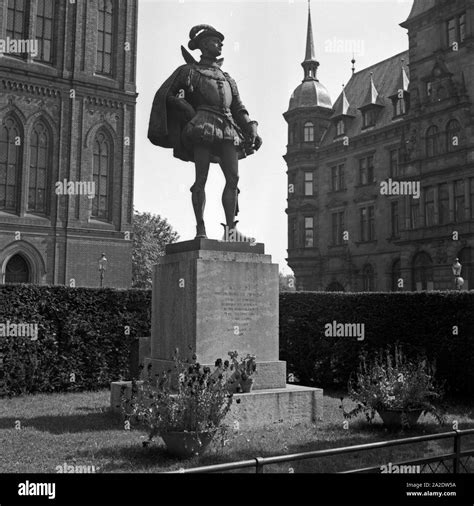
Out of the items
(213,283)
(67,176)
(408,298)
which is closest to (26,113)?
(67,176)

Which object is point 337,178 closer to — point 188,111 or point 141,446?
point 188,111

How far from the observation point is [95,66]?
4191 cm

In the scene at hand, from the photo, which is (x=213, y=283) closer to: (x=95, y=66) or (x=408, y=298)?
(x=408, y=298)

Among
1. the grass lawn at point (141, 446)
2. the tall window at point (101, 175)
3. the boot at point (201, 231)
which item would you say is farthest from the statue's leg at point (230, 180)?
the tall window at point (101, 175)

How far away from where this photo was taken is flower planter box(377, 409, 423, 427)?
396 inches

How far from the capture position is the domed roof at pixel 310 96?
55250mm

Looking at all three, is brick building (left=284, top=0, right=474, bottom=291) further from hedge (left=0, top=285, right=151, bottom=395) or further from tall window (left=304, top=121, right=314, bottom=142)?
hedge (left=0, top=285, right=151, bottom=395)

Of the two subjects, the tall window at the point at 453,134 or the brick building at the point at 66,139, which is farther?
the tall window at the point at 453,134

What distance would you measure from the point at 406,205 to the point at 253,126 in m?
34.2

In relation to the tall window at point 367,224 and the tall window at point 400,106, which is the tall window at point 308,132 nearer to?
the tall window at point 400,106

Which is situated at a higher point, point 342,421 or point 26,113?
point 26,113

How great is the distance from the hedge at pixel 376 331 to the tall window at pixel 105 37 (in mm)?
29933

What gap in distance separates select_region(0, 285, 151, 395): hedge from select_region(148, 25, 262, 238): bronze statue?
21.9ft

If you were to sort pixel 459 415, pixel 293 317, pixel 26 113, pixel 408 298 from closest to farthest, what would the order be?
1. pixel 459 415
2. pixel 408 298
3. pixel 293 317
4. pixel 26 113
